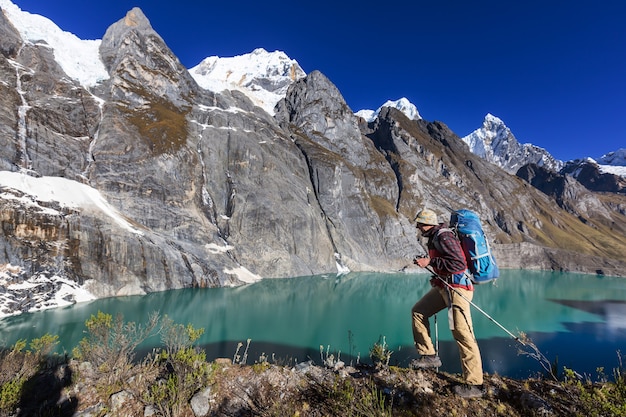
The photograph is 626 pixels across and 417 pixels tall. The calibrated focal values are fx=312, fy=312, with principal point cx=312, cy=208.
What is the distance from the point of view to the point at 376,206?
97.6 m

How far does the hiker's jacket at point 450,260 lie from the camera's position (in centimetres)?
505

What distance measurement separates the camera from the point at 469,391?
4.85 metres

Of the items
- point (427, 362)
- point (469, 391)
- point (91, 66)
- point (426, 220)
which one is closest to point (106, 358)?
point (427, 362)

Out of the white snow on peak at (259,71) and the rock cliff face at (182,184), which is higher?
the white snow on peak at (259,71)

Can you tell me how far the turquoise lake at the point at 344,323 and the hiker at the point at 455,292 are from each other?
11.0 metres

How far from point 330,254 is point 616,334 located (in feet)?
161

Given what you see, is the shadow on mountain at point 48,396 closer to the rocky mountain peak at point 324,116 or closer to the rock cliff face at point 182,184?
the rock cliff face at point 182,184

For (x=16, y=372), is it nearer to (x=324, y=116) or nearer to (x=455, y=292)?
(x=455, y=292)

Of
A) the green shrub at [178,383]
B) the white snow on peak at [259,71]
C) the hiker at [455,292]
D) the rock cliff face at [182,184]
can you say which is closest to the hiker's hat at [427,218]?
the hiker at [455,292]

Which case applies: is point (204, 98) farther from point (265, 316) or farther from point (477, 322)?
point (477, 322)

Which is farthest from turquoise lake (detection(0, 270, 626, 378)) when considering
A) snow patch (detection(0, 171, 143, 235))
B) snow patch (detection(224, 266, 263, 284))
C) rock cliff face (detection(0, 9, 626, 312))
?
snow patch (detection(0, 171, 143, 235))

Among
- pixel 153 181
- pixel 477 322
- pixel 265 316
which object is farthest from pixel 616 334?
pixel 153 181

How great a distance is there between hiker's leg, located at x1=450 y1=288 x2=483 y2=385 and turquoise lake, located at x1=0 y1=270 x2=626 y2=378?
11.1 metres

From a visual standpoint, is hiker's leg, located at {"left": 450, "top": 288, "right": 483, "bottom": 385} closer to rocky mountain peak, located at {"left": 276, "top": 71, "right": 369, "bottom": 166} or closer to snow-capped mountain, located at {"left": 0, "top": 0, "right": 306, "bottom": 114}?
snow-capped mountain, located at {"left": 0, "top": 0, "right": 306, "bottom": 114}
